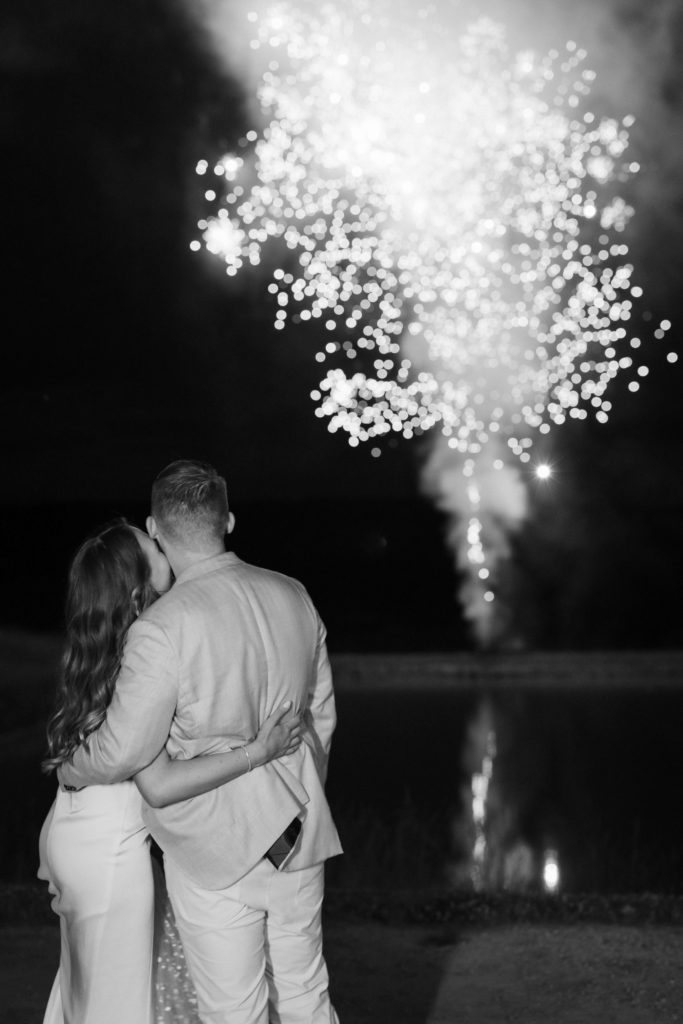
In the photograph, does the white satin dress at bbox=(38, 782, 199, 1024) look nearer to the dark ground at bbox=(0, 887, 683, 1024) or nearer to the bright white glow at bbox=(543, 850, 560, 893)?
the dark ground at bbox=(0, 887, 683, 1024)

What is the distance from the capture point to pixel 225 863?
3.33 meters

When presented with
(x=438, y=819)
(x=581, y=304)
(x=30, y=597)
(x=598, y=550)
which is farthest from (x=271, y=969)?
(x=598, y=550)

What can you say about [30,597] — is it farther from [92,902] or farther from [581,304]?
[92,902]

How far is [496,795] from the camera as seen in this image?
11023mm

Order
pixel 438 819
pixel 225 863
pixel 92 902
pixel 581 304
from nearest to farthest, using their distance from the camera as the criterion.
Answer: pixel 225 863 → pixel 92 902 → pixel 438 819 → pixel 581 304

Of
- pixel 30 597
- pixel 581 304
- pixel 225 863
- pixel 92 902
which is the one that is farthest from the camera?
pixel 30 597

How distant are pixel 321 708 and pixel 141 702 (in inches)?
25.9

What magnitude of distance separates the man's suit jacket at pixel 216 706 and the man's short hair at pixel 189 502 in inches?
3.7

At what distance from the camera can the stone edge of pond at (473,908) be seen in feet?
20.2

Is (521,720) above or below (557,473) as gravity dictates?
below

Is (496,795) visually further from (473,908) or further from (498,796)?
(473,908)

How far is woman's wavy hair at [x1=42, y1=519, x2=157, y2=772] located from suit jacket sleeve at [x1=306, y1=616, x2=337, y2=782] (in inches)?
20.4

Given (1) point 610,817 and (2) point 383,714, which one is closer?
(1) point 610,817

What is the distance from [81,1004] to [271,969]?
0.54 meters
